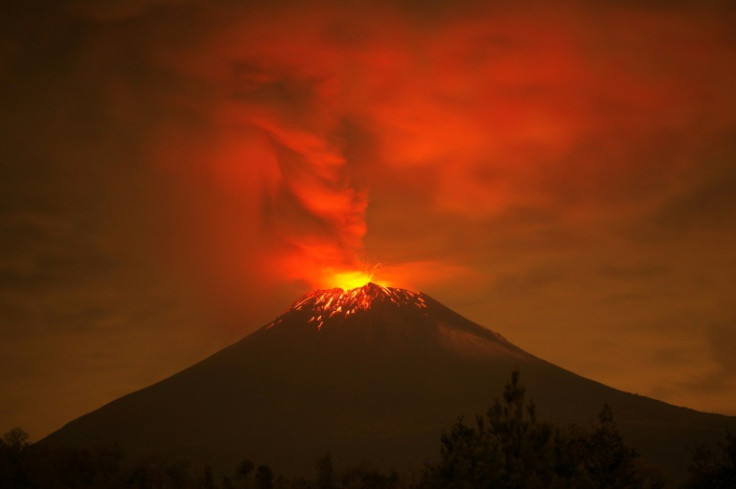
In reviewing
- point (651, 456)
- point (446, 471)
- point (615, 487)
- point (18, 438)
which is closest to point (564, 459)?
point (446, 471)

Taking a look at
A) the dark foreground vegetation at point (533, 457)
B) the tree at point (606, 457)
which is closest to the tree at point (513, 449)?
the dark foreground vegetation at point (533, 457)

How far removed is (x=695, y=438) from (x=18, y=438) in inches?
→ 4958

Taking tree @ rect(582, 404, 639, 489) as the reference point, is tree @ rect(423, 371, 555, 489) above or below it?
below

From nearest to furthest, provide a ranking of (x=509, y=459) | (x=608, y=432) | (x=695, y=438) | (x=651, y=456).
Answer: (x=509, y=459) → (x=608, y=432) → (x=651, y=456) → (x=695, y=438)

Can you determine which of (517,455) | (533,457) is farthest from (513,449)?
(533,457)

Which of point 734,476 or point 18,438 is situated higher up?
point 18,438

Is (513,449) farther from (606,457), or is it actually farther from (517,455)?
(606,457)

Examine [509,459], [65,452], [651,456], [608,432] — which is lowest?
[509,459]

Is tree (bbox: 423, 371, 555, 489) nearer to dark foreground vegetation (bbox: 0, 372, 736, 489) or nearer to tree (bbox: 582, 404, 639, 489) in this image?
dark foreground vegetation (bbox: 0, 372, 736, 489)

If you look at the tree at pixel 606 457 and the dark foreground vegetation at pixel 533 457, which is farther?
the tree at pixel 606 457

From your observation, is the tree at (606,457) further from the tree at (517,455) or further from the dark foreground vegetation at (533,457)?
the tree at (517,455)

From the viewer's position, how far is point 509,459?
119ft

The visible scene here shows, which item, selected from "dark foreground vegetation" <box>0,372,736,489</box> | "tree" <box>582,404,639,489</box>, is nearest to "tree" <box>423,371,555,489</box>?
"dark foreground vegetation" <box>0,372,736,489</box>

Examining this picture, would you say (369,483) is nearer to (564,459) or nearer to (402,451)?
(564,459)
